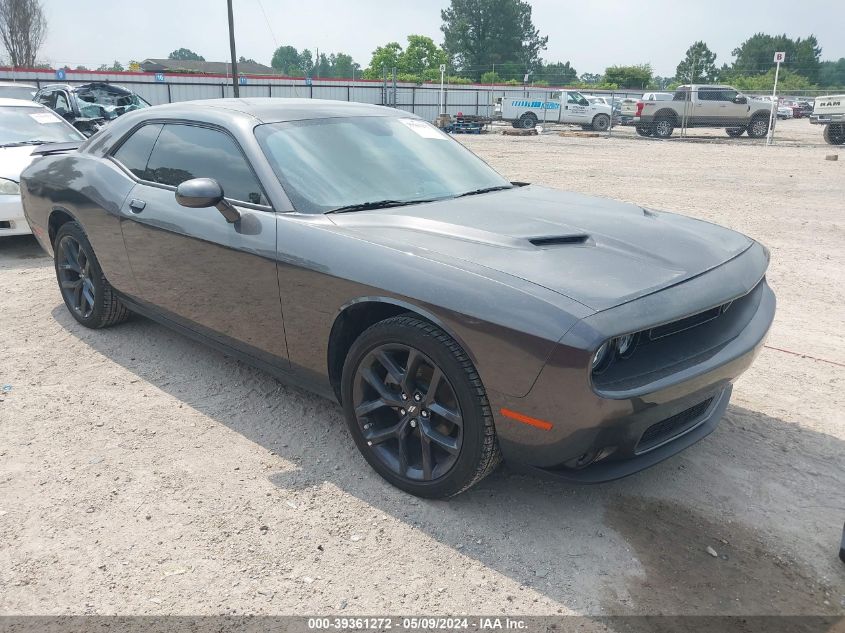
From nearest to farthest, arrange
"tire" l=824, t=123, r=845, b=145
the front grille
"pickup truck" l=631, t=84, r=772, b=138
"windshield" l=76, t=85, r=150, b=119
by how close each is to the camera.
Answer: the front grille < "windshield" l=76, t=85, r=150, b=119 < "tire" l=824, t=123, r=845, b=145 < "pickup truck" l=631, t=84, r=772, b=138

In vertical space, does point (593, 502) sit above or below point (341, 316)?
below

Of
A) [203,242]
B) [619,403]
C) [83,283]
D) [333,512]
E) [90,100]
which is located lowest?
[333,512]

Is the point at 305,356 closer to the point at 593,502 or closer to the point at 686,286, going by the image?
the point at 593,502

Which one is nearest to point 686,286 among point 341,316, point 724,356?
point 724,356

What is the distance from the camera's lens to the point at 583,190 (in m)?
12.2

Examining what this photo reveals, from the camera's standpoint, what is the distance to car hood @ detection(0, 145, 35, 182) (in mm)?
6959

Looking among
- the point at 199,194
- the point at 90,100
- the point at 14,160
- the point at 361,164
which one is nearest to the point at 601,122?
the point at 90,100

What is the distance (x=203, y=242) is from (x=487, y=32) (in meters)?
107

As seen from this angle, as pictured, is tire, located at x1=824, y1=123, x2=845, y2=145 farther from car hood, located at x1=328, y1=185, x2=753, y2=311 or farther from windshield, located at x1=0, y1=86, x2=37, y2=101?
car hood, located at x1=328, y1=185, x2=753, y2=311

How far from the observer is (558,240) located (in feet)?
9.53

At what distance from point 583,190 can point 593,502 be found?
9928 millimetres

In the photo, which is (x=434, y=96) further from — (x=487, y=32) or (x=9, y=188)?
(x=487, y=32)

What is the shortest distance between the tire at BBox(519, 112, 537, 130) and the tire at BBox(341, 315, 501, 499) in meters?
30.6

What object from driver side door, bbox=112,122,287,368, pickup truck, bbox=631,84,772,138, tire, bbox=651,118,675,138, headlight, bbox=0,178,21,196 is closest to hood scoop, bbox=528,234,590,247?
driver side door, bbox=112,122,287,368
